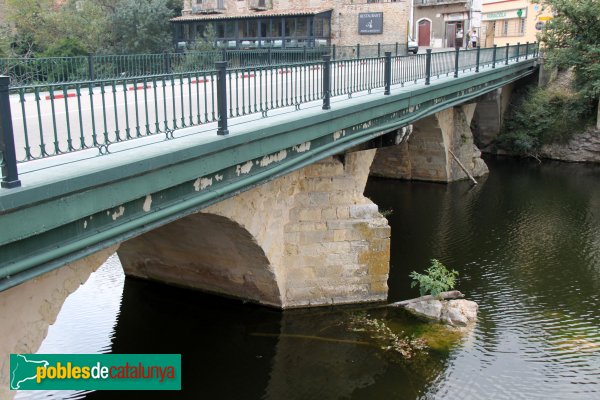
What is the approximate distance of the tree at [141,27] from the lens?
3678cm

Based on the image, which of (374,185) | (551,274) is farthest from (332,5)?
(551,274)

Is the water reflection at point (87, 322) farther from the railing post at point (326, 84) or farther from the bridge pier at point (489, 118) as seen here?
the bridge pier at point (489, 118)

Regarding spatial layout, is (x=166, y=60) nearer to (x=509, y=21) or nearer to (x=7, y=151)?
(x=7, y=151)

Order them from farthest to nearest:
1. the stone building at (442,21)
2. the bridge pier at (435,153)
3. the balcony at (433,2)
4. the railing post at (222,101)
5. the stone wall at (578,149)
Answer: the stone building at (442,21) < the balcony at (433,2) < the stone wall at (578,149) < the bridge pier at (435,153) < the railing post at (222,101)

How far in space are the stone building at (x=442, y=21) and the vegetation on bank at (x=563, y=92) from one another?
13.8 m

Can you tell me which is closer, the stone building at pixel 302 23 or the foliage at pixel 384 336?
the foliage at pixel 384 336

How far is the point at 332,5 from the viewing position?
37.7 metres

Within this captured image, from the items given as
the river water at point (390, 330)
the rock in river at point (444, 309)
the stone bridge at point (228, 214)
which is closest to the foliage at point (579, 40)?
the stone bridge at point (228, 214)

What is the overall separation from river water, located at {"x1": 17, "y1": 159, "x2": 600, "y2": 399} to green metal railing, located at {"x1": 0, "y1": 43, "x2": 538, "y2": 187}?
366 centimetres

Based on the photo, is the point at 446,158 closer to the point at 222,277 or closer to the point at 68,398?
the point at 222,277

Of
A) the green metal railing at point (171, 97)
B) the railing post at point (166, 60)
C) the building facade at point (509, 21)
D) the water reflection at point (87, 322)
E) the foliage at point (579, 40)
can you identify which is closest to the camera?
the green metal railing at point (171, 97)

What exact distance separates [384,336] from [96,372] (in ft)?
14.4

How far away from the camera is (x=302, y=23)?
36750 millimetres

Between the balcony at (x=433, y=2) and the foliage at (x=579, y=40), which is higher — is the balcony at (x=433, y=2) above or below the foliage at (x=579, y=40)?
above
